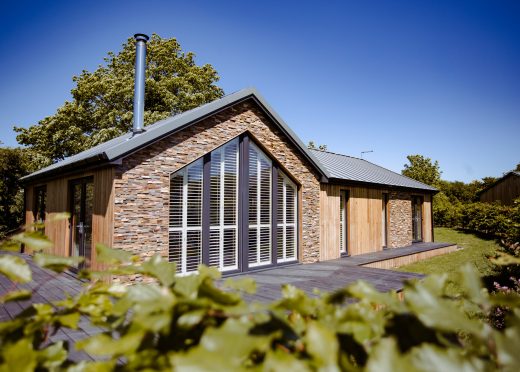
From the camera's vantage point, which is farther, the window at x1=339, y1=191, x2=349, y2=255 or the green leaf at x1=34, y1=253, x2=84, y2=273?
the window at x1=339, y1=191, x2=349, y2=255

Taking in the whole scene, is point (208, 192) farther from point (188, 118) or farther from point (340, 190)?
point (340, 190)

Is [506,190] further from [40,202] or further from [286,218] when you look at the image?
[40,202]

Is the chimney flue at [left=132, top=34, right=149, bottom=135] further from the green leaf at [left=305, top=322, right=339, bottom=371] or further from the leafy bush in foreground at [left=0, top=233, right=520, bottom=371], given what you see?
the green leaf at [left=305, top=322, right=339, bottom=371]

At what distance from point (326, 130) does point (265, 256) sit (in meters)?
11.6

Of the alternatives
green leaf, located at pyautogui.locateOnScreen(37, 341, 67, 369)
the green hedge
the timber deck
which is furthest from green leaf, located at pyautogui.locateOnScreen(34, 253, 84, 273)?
the green hedge

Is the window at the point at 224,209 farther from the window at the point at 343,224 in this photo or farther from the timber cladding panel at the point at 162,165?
the window at the point at 343,224

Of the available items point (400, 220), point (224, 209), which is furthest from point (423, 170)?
point (224, 209)

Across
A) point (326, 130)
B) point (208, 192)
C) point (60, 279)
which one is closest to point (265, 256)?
point (208, 192)

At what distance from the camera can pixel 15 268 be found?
0.92 m

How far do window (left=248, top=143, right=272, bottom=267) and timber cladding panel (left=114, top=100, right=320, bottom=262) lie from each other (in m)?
0.46

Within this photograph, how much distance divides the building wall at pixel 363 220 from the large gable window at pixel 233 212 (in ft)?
5.21

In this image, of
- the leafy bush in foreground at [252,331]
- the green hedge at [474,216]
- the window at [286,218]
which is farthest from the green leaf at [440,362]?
the green hedge at [474,216]

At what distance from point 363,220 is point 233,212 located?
262 inches

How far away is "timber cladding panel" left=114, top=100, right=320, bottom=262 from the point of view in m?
6.71
